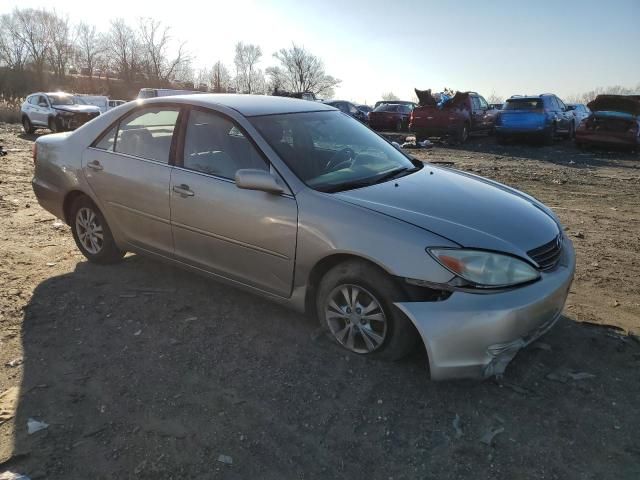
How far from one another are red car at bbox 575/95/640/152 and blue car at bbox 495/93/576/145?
112 centimetres

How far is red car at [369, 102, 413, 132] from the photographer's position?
23094 mm

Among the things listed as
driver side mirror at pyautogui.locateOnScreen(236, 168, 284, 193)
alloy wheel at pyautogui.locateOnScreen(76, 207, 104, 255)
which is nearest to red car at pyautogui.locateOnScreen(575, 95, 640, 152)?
driver side mirror at pyautogui.locateOnScreen(236, 168, 284, 193)

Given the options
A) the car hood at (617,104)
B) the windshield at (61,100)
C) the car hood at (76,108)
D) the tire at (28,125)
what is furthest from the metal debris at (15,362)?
the tire at (28,125)

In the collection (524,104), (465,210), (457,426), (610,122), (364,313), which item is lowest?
(457,426)

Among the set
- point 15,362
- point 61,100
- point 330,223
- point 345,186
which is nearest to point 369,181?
point 345,186

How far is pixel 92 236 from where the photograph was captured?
4.67m

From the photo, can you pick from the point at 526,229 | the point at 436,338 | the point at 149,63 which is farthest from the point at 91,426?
the point at 149,63

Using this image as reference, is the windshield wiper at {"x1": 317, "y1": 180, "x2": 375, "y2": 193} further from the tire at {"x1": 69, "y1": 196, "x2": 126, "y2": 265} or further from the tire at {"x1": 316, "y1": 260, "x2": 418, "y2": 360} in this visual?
the tire at {"x1": 69, "y1": 196, "x2": 126, "y2": 265}

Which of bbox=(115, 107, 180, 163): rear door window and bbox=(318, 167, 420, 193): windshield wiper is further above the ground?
bbox=(115, 107, 180, 163): rear door window

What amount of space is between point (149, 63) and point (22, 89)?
22.3 m

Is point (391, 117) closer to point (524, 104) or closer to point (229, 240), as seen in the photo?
point (524, 104)

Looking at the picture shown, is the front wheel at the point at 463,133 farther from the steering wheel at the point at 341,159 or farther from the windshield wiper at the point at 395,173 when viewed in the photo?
the steering wheel at the point at 341,159

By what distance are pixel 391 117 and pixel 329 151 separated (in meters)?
20.2

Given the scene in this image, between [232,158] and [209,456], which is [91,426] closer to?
[209,456]
